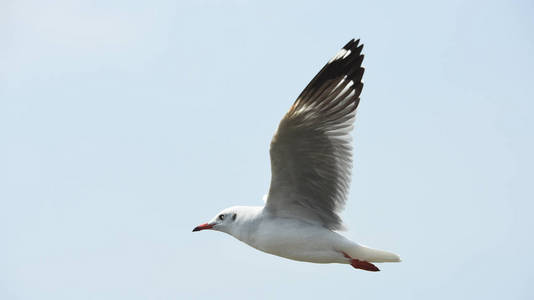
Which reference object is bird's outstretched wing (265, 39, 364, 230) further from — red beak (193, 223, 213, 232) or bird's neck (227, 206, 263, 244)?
red beak (193, 223, 213, 232)

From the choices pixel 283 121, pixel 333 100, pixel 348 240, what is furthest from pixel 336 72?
pixel 348 240

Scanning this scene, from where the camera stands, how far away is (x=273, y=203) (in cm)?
972

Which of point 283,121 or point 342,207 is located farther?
point 342,207

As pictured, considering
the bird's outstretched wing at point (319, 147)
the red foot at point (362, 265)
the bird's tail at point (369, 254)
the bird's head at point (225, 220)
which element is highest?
the bird's outstretched wing at point (319, 147)

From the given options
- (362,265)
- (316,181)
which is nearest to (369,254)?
(362,265)

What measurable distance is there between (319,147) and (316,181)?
409 millimetres

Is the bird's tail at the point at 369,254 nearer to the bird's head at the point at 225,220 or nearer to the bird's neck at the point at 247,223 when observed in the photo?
the bird's neck at the point at 247,223

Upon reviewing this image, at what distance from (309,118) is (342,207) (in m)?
1.11

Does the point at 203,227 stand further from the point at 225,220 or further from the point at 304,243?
the point at 304,243

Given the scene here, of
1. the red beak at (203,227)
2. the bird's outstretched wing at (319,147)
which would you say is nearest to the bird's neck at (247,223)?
the bird's outstretched wing at (319,147)

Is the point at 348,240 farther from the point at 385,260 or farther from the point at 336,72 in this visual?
the point at 336,72

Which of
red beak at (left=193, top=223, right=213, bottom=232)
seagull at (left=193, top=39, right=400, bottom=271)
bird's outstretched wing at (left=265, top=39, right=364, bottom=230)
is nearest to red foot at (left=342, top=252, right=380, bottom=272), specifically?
seagull at (left=193, top=39, right=400, bottom=271)

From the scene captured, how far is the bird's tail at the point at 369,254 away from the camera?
955cm

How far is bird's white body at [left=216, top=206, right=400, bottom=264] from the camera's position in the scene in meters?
9.59
